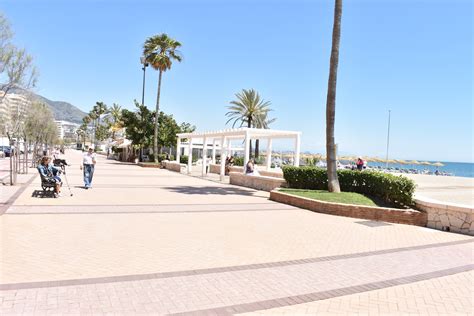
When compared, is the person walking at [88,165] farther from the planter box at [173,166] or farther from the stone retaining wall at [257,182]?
the planter box at [173,166]

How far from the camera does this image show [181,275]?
5.16 meters

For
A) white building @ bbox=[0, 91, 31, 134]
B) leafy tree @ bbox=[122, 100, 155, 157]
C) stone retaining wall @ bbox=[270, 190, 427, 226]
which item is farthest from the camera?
leafy tree @ bbox=[122, 100, 155, 157]

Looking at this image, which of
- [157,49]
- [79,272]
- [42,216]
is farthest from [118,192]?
[157,49]

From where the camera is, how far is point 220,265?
18.7ft

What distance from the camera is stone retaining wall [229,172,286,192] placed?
54.6 ft

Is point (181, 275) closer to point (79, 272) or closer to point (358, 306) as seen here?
point (79, 272)

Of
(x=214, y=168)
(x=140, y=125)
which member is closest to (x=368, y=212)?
(x=214, y=168)

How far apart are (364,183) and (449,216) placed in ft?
12.0

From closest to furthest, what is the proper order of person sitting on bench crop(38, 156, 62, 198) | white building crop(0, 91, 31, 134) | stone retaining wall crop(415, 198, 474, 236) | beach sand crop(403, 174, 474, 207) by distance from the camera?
1. stone retaining wall crop(415, 198, 474, 236)
2. person sitting on bench crop(38, 156, 62, 198)
3. beach sand crop(403, 174, 474, 207)
4. white building crop(0, 91, 31, 134)

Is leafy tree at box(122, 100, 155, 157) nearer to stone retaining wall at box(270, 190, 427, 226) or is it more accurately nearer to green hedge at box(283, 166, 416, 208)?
green hedge at box(283, 166, 416, 208)

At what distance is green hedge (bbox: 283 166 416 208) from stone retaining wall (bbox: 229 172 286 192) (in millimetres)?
933

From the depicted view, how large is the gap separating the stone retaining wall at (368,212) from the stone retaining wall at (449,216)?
0.71 ft

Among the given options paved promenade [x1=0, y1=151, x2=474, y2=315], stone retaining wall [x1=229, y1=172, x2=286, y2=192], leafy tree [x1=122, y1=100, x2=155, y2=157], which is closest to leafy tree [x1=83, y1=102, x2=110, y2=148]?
leafy tree [x1=122, y1=100, x2=155, y2=157]

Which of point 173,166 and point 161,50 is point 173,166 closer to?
point 173,166
